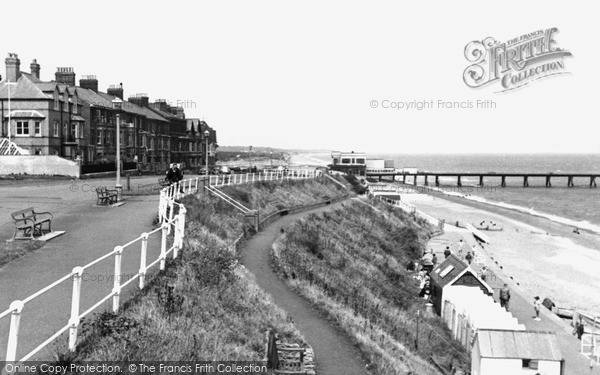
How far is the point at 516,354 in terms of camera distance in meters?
17.5

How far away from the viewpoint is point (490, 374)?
17.2 meters

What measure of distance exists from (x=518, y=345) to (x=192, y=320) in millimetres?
11626

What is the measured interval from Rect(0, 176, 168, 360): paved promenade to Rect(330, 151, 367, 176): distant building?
3200 inches

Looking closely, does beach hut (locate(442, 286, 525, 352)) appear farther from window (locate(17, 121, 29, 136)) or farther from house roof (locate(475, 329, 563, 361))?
window (locate(17, 121, 29, 136))

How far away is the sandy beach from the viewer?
36659 mm

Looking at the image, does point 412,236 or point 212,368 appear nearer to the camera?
point 212,368

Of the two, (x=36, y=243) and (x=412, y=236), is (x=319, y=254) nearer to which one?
(x=36, y=243)

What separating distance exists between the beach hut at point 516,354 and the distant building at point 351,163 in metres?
89.6

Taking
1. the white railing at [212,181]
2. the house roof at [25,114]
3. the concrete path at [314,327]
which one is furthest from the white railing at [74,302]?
the house roof at [25,114]

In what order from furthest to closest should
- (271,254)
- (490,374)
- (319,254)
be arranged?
(319,254), (271,254), (490,374)

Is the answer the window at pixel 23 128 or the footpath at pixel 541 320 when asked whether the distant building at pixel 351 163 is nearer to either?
the footpath at pixel 541 320

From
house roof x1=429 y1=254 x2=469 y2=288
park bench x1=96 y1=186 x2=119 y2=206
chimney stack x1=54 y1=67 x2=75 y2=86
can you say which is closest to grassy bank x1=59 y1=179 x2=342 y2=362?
park bench x1=96 y1=186 x2=119 y2=206

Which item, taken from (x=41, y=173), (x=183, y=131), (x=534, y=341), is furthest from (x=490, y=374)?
(x=183, y=131)

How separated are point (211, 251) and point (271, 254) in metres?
6.94
